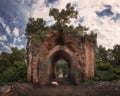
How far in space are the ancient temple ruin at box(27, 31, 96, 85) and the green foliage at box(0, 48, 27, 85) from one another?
2.19 m

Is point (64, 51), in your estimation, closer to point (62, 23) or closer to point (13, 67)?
point (62, 23)

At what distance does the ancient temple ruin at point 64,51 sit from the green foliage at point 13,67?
219cm

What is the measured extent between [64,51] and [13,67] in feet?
28.8

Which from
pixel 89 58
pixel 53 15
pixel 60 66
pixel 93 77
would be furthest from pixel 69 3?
pixel 60 66

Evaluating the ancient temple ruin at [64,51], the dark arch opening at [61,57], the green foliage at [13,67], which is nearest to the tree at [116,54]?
the dark arch opening at [61,57]

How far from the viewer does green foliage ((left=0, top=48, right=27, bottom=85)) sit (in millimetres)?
22625

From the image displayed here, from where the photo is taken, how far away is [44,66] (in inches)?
809

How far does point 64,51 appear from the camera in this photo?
72.1ft

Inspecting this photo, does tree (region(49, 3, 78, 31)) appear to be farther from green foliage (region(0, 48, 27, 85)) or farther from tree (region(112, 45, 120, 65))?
tree (region(112, 45, 120, 65))

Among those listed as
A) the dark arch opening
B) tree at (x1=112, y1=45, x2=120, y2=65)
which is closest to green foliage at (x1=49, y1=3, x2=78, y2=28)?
the dark arch opening

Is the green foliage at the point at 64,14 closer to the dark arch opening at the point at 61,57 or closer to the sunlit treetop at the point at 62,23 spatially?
the sunlit treetop at the point at 62,23

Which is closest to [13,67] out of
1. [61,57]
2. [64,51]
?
[61,57]

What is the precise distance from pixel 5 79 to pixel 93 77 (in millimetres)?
9255

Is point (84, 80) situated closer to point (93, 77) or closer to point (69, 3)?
point (93, 77)
